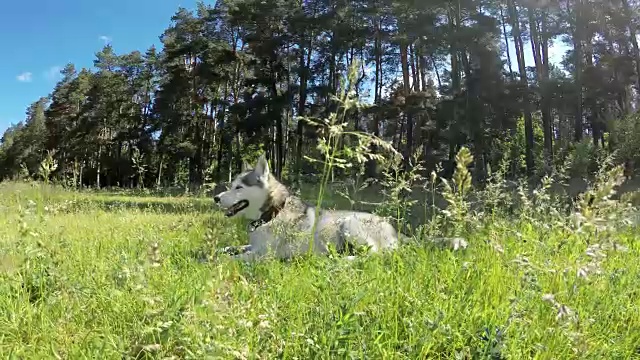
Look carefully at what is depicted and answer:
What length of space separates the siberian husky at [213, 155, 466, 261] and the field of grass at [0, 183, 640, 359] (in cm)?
108

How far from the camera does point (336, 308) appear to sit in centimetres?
194

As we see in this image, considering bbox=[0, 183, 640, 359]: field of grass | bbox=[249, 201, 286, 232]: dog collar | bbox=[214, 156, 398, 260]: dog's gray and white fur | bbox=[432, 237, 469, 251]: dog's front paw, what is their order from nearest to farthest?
1. bbox=[0, 183, 640, 359]: field of grass
2. bbox=[432, 237, 469, 251]: dog's front paw
3. bbox=[214, 156, 398, 260]: dog's gray and white fur
4. bbox=[249, 201, 286, 232]: dog collar

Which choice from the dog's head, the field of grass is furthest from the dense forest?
the field of grass

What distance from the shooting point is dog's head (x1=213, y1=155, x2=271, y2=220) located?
5.16 metres

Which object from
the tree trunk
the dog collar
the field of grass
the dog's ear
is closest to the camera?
the field of grass

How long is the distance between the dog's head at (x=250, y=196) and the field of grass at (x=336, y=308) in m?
2.04

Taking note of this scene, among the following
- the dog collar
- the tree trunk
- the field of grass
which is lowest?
the field of grass

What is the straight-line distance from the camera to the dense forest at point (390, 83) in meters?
23.6

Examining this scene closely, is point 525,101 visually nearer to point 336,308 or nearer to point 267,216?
point 267,216

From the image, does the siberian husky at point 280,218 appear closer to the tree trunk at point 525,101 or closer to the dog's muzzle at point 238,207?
the dog's muzzle at point 238,207

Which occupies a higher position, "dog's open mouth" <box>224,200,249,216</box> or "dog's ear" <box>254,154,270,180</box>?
"dog's ear" <box>254,154,270,180</box>

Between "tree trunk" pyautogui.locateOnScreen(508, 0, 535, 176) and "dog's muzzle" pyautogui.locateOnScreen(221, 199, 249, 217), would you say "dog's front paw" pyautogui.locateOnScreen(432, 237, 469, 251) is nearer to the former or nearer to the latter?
"dog's muzzle" pyautogui.locateOnScreen(221, 199, 249, 217)

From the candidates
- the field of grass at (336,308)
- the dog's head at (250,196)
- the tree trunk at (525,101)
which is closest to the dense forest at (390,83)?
the tree trunk at (525,101)

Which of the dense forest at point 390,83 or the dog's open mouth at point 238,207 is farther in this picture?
the dense forest at point 390,83
